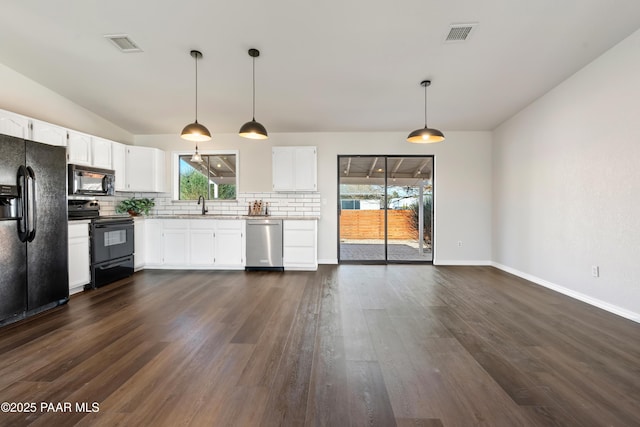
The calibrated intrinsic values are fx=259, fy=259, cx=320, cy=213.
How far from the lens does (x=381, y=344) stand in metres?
2.09

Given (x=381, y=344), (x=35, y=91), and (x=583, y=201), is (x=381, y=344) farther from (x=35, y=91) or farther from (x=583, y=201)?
(x=35, y=91)

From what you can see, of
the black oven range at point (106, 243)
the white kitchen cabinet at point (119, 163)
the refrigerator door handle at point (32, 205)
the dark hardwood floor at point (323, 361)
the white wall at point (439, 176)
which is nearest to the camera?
the dark hardwood floor at point (323, 361)

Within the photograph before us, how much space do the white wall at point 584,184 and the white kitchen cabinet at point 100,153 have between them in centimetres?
673

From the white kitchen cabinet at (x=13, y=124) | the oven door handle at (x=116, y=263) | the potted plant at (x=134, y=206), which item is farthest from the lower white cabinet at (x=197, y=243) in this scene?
the white kitchen cabinet at (x=13, y=124)

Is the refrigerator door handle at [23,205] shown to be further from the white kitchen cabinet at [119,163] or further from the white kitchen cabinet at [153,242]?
the white kitchen cabinet at [153,242]

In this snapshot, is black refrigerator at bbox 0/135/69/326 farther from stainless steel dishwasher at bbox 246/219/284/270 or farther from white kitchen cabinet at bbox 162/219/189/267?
stainless steel dishwasher at bbox 246/219/284/270

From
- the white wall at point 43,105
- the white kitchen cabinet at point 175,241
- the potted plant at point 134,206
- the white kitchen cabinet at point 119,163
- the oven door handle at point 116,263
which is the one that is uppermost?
the white wall at point 43,105

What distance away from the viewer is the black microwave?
377cm

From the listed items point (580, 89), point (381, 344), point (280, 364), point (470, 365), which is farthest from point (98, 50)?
point (580, 89)

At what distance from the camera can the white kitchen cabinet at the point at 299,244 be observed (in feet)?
15.3

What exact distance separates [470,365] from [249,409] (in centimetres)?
149

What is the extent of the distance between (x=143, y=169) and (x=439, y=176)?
5.66m

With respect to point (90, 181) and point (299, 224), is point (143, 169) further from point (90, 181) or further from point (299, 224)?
point (299, 224)

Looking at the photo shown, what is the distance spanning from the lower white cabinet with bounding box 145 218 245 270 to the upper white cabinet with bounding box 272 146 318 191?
111 cm
